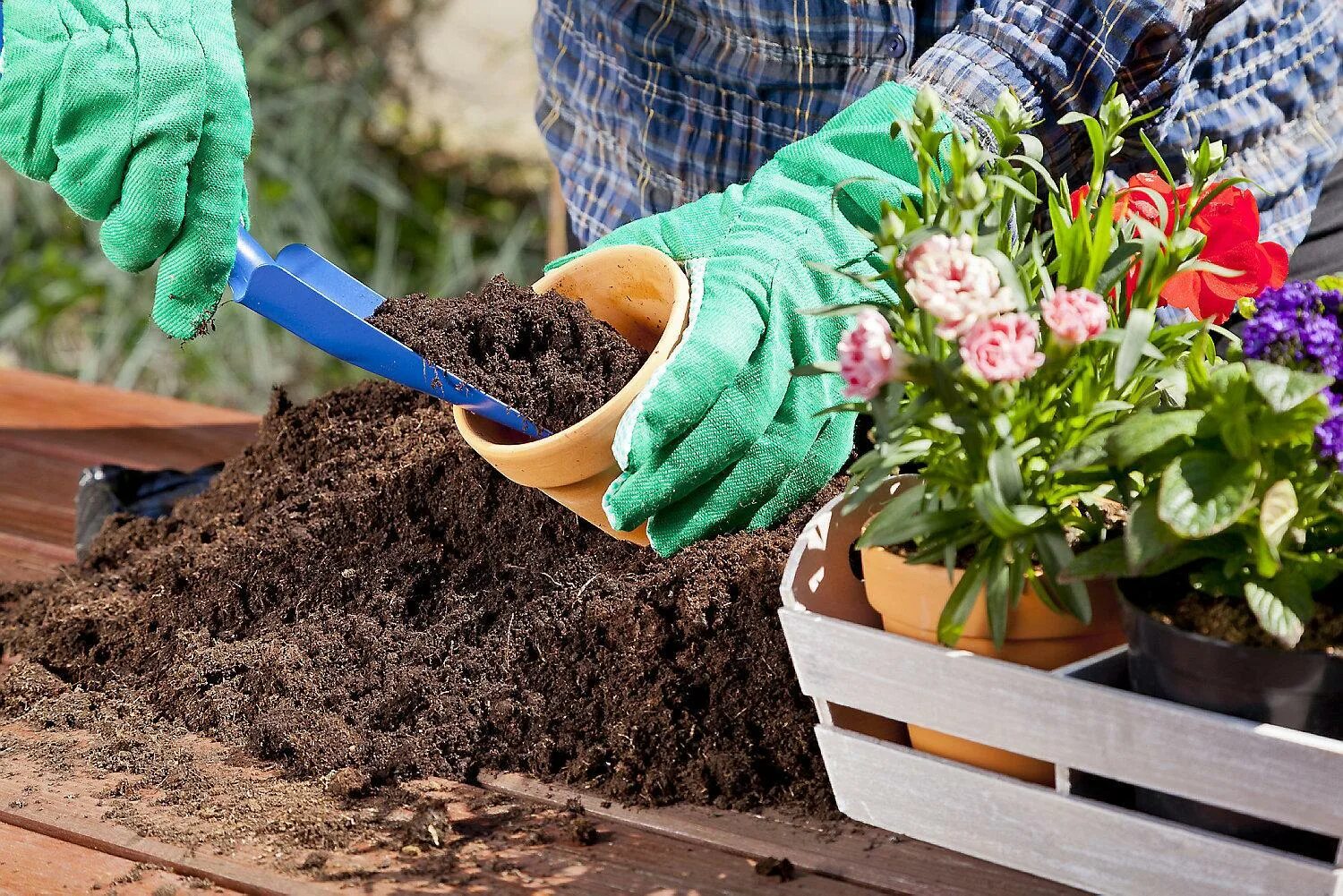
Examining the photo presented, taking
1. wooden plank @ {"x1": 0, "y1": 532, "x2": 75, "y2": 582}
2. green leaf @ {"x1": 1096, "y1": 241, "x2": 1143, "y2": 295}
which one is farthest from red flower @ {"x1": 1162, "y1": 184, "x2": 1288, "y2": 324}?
wooden plank @ {"x1": 0, "y1": 532, "x2": 75, "y2": 582}

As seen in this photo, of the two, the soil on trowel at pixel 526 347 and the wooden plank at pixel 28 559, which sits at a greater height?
the soil on trowel at pixel 526 347

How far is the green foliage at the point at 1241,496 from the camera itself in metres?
0.62

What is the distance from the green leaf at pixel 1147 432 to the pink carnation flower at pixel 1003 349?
0.25 ft

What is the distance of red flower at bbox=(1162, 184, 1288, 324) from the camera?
36.3 inches

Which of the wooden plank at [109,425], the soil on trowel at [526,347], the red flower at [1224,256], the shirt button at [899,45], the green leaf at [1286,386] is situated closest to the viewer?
the green leaf at [1286,386]

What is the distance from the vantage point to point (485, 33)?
428 centimetres

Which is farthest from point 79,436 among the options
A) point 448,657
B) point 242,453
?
point 448,657

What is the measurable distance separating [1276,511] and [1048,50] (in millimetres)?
643

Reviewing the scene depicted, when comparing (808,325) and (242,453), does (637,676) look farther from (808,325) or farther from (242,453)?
(242,453)

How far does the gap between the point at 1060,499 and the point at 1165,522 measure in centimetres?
12

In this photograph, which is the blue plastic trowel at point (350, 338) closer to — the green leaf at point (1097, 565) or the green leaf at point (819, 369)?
the green leaf at point (819, 369)

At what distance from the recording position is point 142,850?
2.75 ft

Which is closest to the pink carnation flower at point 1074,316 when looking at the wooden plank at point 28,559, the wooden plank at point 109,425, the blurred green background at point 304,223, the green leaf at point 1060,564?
the green leaf at point 1060,564

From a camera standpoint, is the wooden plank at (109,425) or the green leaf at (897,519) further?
the wooden plank at (109,425)
